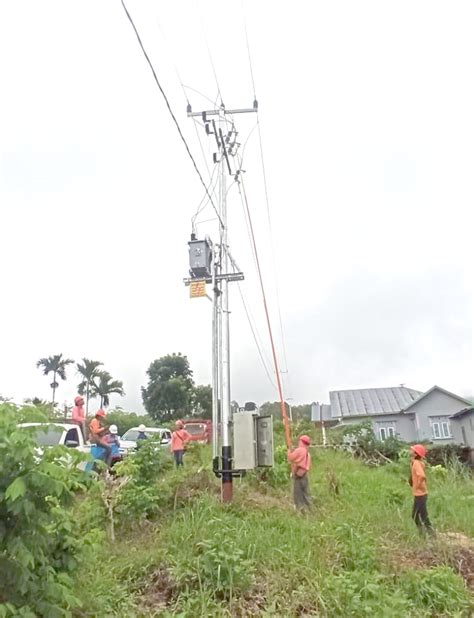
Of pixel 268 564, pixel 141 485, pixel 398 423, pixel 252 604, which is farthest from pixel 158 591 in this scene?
pixel 398 423

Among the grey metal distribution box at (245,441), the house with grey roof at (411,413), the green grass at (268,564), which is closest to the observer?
the green grass at (268,564)

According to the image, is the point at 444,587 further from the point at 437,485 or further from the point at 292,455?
the point at 437,485

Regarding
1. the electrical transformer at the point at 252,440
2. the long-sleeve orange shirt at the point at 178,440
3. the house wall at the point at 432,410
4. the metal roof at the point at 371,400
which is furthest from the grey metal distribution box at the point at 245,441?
the metal roof at the point at 371,400

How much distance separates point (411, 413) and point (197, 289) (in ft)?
103

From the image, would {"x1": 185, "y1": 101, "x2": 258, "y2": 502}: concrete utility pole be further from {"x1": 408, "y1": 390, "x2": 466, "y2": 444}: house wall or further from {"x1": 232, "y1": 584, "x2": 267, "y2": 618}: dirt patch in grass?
{"x1": 408, "y1": 390, "x2": 466, "y2": 444}: house wall

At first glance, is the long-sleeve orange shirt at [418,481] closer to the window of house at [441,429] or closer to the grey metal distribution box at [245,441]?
the grey metal distribution box at [245,441]

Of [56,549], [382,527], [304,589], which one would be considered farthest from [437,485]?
[56,549]

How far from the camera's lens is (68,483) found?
422cm

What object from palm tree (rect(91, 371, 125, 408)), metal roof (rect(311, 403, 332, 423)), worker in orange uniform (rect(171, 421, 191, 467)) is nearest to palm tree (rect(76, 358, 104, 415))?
palm tree (rect(91, 371, 125, 408))

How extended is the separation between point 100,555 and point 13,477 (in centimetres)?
335

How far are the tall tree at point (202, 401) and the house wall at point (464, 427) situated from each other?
58.4 ft

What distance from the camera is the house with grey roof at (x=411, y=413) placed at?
3566 cm

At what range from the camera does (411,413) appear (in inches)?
1497

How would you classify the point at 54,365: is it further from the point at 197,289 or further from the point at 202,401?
the point at 197,289
